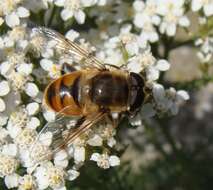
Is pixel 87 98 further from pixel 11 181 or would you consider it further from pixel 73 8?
pixel 73 8

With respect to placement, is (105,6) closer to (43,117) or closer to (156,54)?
(156,54)

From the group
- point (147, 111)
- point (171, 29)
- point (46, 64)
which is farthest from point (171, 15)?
point (46, 64)

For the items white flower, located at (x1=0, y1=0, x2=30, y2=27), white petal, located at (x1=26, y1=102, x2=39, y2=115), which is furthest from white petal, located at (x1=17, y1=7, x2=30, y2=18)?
white petal, located at (x1=26, y1=102, x2=39, y2=115)

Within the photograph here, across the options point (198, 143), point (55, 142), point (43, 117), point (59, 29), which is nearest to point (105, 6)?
point (59, 29)

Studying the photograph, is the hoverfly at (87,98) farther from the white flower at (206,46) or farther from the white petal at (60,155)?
the white flower at (206,46)

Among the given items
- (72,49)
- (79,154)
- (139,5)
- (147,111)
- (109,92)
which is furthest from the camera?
(139,5)
